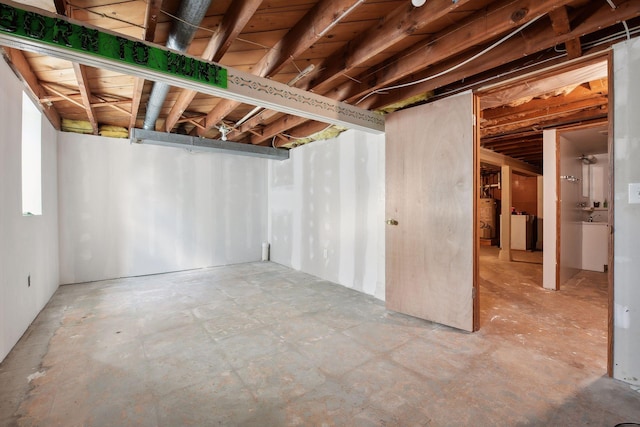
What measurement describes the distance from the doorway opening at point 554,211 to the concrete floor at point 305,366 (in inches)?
1.5

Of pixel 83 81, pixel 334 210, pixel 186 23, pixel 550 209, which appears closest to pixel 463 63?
pixel 186 23

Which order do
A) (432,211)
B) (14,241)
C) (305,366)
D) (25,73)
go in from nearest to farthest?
(305,366)
(14,241)
(25,73)
(432,211)

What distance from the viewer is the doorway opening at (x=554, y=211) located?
94.7 inches

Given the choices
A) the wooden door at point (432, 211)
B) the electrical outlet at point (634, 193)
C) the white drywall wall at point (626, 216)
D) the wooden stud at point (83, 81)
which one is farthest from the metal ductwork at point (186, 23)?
the electrical outlet at point (634, 193)

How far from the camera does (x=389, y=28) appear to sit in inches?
75.5

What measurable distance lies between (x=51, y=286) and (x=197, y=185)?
2.47m

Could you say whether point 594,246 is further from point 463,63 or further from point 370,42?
point 370,42

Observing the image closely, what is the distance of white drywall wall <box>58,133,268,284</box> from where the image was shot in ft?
13.9

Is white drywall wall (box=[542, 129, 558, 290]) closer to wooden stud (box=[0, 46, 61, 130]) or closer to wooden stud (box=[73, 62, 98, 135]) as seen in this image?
wooden stud (box=[73, 62, 98, 135])

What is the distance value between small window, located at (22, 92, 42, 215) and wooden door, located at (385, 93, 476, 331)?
13.0ft

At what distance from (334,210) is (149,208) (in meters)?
3.17

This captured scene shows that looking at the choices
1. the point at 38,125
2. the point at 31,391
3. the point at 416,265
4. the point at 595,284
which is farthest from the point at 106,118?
the point at 595,284

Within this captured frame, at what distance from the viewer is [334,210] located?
4.37 metres

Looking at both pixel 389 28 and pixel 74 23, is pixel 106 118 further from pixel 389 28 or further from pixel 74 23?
pixel 389 28
